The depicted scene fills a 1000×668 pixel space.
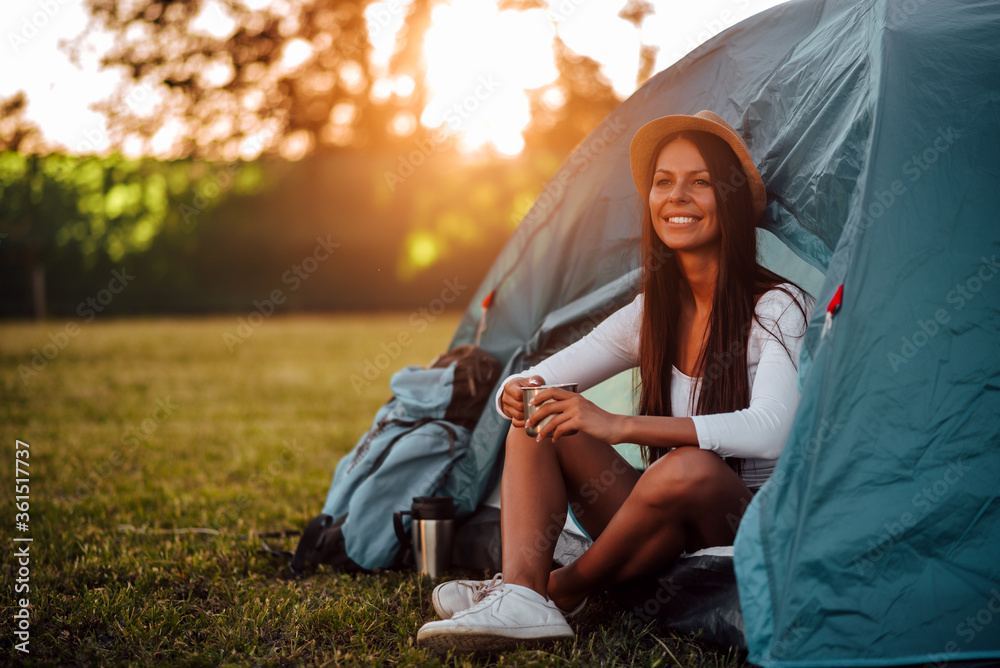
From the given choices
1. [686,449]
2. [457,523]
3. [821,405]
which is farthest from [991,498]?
[457,523]

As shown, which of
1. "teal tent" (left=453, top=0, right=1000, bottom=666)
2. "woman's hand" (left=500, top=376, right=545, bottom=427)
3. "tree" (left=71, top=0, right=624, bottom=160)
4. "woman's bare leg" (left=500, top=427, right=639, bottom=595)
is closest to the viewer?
"teal tent" (left=453, top=0, right=1000, bottom=666)

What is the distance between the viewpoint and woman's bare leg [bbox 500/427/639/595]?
1897 millimetres

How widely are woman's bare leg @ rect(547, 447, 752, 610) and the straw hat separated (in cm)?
69

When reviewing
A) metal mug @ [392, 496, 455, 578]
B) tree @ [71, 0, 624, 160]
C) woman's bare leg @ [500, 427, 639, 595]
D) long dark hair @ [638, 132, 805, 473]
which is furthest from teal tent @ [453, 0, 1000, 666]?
tree @ [71, 0, 624, 160]

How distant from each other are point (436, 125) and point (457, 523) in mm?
11577

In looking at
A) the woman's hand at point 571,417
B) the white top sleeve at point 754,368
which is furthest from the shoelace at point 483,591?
the white top sleeve at point 754,368

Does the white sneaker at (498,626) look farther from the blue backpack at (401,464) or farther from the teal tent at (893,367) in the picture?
the blue backpack at (401,464)

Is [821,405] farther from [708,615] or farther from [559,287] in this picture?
[559,287]

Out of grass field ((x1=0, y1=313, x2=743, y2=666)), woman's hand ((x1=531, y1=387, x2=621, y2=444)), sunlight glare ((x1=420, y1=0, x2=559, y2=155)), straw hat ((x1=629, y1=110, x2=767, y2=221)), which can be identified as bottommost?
grass field ((x1=0, y1=313, x2=743, y2=666))

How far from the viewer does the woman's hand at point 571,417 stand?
1.80m

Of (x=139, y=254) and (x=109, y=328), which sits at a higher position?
(x=139, y=254)

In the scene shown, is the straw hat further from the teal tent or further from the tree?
the tree

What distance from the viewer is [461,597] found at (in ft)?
6.44

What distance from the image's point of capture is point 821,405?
1.60 metres
